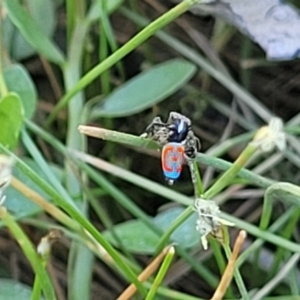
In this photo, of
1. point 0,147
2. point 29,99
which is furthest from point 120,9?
point 0,147

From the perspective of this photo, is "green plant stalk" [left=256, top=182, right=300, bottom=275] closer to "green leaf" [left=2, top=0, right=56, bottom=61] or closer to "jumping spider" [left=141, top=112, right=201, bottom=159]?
"jumping spider" [left=141, top=112, right=201, bottom=159]

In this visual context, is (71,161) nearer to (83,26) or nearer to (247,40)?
(83,26)

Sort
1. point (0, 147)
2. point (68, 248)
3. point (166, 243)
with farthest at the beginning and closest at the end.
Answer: point (68, 248), point (166, 243), point (0, 147)

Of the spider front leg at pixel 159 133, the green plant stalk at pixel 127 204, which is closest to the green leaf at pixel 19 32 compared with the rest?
the green plant stalk at pixel 127 204

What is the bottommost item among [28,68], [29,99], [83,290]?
[83,290]

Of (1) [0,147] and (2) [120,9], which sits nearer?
(1) [0,147]

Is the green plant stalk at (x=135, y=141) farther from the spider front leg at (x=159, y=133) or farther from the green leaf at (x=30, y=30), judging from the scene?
the green leaf at (x=30, y=30)
